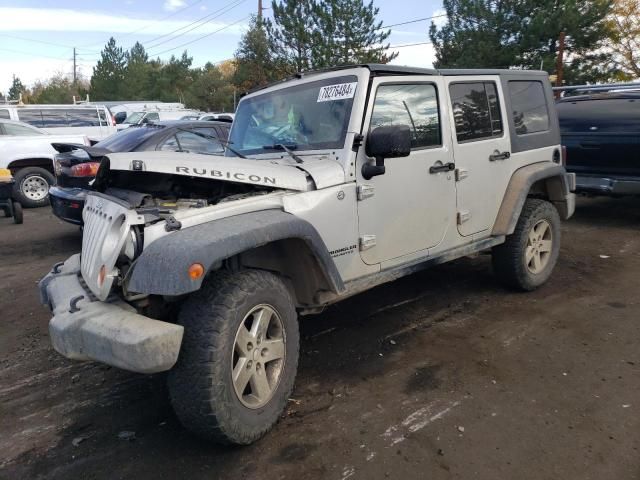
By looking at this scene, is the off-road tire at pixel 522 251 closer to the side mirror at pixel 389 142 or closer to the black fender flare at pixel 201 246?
the side mirror at pixel 389 142

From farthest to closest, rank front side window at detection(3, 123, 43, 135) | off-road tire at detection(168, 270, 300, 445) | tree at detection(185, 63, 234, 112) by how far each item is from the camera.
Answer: tree at detection(185, 63, 234, 112) < front side window at detection(3, 123, 43, 135) < off-road tire at detection(168, 270, 300, 445)

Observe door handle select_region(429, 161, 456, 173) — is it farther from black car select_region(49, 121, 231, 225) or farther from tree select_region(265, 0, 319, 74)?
tree select_region(265, 0, 319, 74)

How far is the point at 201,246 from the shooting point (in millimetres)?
2547

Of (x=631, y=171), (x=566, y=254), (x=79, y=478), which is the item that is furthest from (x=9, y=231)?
(x=631, y=171)

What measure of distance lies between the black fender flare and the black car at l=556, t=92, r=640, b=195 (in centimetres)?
632

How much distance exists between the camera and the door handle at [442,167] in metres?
4.05

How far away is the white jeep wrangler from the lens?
2621 millimetres

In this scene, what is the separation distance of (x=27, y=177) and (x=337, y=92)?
9.43 meters

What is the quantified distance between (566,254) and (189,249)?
5.47m

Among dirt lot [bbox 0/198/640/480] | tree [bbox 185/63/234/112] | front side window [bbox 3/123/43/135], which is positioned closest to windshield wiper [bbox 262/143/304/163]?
dirt lot [bbox 0/198/640/480]

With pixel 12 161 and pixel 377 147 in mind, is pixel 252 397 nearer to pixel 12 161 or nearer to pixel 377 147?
pixel 377 147

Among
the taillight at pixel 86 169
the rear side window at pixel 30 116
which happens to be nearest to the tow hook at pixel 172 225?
the taillight at pixel 86 169

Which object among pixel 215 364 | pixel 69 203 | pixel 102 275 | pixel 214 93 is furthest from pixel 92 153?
pixel 214 93

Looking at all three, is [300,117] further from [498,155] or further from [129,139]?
[129,139]
